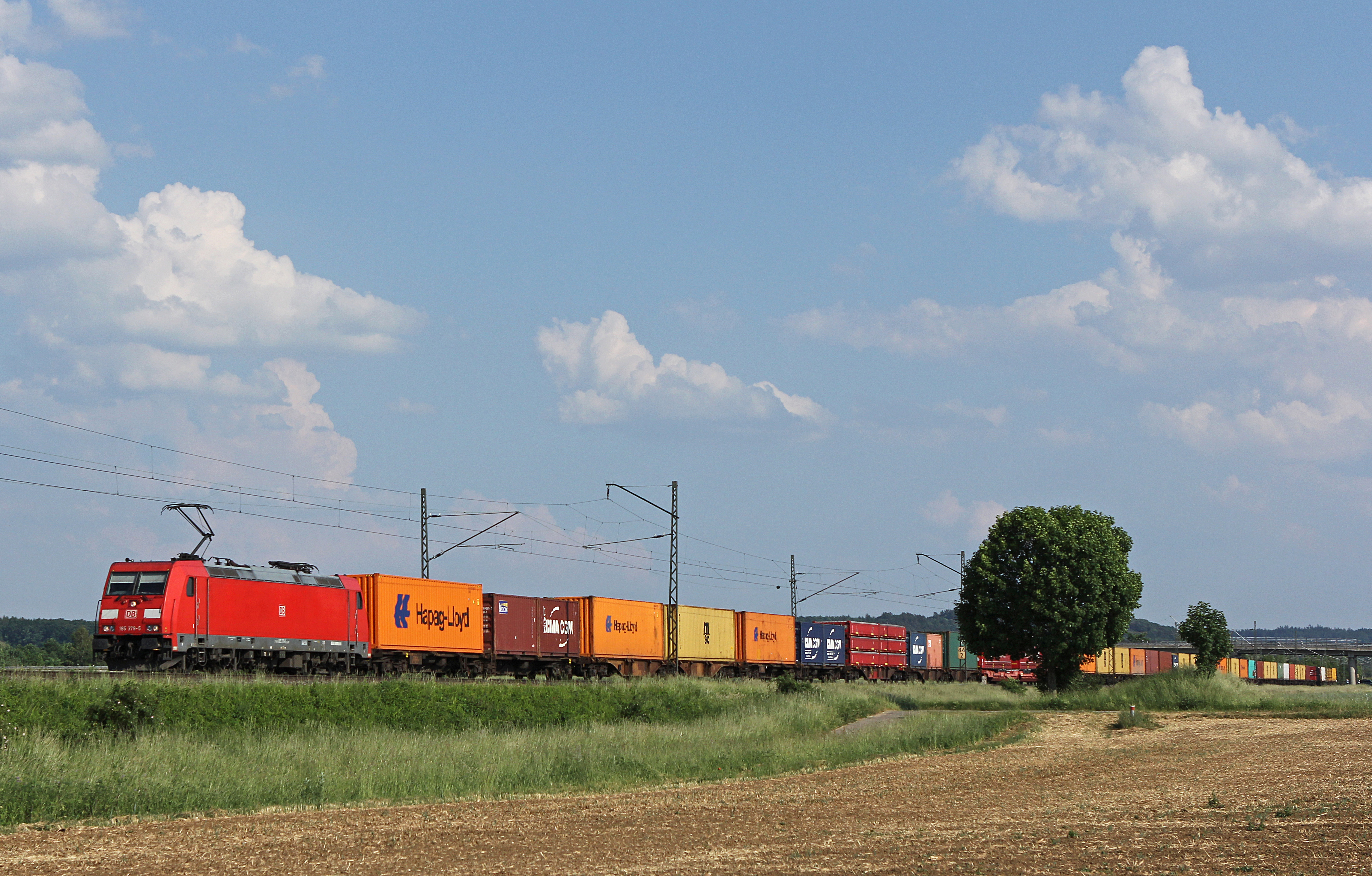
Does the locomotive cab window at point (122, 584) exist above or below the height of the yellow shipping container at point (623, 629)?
above

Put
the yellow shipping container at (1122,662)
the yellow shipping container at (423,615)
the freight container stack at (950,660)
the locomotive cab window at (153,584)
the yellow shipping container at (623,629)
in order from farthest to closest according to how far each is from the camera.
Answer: the yellow shipping container at (1122,662), the freight container stack at (950,660), the yellow shipping container at (623,629), the yellow shipping container at (423,615), the locomotive cab window at (153,584)

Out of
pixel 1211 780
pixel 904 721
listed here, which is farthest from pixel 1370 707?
pixel 1211 780

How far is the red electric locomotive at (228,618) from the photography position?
36.4 metres

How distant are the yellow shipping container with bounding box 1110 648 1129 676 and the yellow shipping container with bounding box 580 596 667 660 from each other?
151 ft

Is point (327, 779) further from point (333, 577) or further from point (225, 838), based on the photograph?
point (333, 577)

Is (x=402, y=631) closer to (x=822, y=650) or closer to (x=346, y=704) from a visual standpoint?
(x=346, y=704)

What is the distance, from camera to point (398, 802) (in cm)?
2222

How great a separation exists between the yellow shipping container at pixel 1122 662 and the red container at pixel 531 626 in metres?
53.4

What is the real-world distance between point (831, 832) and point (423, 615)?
32002 millimetres

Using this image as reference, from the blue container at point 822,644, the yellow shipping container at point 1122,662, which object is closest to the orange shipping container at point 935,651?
the blue container at point 822,644

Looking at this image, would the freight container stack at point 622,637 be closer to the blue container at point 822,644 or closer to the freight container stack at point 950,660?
the blue container at point 822,644

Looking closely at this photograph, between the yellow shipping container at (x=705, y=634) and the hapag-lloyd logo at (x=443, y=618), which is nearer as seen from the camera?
the hapag-lloyd logo at (x=443, y=618)

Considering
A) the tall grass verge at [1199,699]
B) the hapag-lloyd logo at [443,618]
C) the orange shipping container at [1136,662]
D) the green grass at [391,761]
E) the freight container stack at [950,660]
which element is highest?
the hapag-lloyd logo at [443,618]

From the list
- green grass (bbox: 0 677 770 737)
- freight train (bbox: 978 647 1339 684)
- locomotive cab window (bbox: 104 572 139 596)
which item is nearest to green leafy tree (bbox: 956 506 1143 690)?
freight train (bbox: 978 647 1339 684)
